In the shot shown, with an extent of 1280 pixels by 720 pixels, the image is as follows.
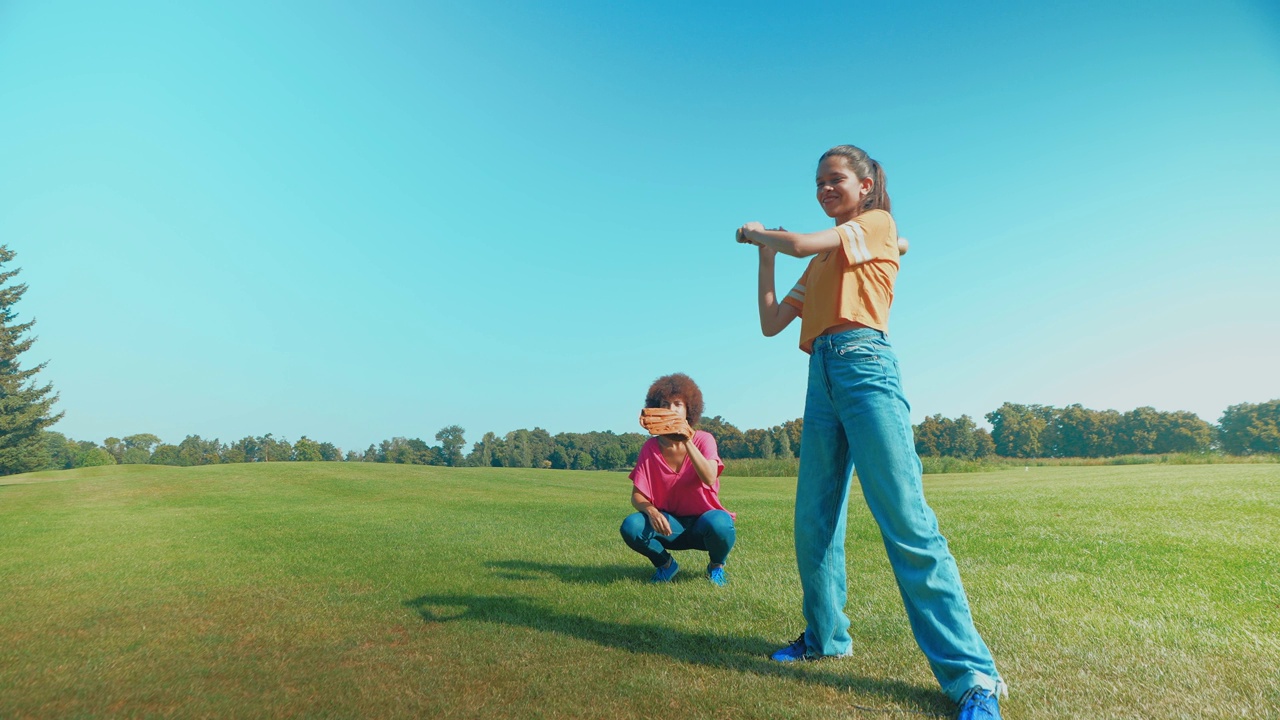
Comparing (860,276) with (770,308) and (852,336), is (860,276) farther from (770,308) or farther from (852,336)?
(770,308)

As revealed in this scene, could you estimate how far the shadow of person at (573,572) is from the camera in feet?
20.2

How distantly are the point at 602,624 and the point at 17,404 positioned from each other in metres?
61.3

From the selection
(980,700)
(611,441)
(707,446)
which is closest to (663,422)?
(707,446)

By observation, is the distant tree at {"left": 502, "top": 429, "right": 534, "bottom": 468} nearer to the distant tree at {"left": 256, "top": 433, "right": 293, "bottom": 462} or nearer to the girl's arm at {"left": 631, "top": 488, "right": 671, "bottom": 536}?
the distant tree at {"left": 256, "top": 433, "right": 293, "bottom": 462}

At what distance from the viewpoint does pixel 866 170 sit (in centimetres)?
352

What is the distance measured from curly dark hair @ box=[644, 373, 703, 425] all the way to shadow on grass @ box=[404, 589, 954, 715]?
203 cm

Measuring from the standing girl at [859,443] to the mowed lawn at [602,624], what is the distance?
220 millimetres

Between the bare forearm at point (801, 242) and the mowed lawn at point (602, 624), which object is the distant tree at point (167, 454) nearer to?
the mowed lawn at point (602, 624)

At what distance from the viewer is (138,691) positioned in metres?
3.33

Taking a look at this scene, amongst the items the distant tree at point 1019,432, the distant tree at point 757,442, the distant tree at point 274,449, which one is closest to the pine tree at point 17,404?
the distant tree at point 274,449

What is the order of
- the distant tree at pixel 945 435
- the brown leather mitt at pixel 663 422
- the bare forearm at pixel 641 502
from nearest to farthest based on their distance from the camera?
the brown leather mitt at pixel 663 422
the bare forearm at pixel 641 502
the distant tree at pixel 945 435

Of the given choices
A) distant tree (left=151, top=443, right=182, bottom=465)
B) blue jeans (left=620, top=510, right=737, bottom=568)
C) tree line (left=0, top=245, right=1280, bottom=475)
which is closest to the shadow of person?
blue jeans (left=620, top=510, right=737, bottom=568)

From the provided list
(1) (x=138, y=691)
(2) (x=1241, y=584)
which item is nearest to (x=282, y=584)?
(1) (x=138, y=691)

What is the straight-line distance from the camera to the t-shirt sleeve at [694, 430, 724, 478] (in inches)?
227
